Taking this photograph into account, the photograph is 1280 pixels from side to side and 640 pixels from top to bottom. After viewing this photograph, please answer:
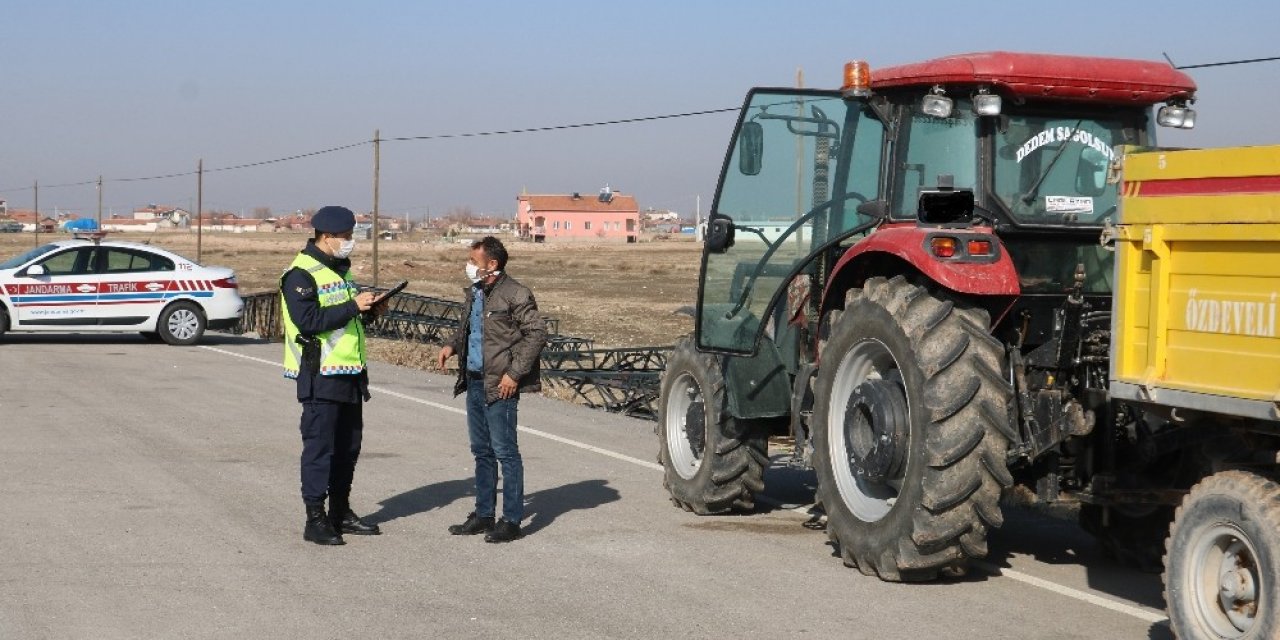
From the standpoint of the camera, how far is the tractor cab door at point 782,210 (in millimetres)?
8883

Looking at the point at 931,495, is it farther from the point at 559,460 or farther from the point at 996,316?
the point at 559,460

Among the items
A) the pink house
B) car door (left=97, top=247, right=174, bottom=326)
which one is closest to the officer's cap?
car door (left=97, top=247, right=174, bottom=326)

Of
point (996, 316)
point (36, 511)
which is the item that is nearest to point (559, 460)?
point (36, 511)

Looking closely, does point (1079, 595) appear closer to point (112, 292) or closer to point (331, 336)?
point (331, 336)

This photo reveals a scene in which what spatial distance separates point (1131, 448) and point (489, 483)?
12.1 ft

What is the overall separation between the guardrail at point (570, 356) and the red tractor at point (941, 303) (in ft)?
9.14

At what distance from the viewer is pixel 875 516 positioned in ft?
26.5

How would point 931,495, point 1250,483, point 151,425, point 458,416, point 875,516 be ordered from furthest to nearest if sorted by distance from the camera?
point 458,416 < point 151,425 < point 875,516 < point 931,495 < point 1250,483

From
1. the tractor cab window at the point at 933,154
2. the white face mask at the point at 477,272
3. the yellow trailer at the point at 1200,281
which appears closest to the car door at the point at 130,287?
the white face mask at the point at 477,272

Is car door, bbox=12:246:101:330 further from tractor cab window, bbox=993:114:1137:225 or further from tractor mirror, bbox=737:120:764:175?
tractor cab window, bbox=993:114:1137:225

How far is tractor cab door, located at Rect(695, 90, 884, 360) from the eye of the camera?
8883 mm

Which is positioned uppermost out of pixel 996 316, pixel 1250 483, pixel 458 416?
pixel 996 316

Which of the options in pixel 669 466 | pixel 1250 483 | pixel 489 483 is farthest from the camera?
pixel 669 466

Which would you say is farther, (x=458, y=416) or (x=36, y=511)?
(x=458, y=416)
